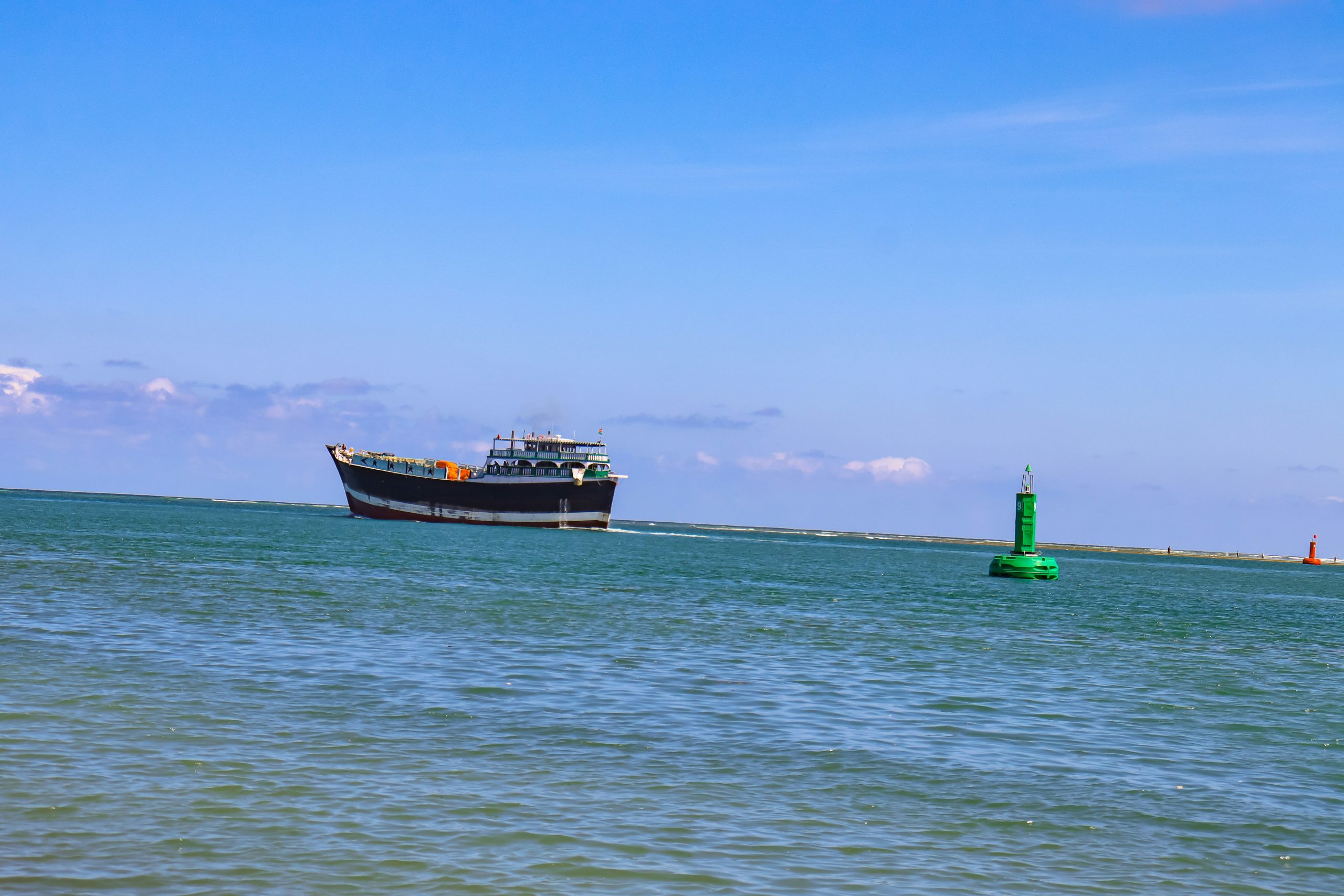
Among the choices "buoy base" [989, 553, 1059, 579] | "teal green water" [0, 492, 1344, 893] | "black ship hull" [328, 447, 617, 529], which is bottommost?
"teal green water" [0, 492, 1344, 893]

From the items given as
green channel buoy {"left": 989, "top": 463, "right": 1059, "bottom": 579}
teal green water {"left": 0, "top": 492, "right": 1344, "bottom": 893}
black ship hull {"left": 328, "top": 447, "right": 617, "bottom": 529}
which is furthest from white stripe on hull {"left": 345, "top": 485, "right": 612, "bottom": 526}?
teal green water {"left": 0, "top": 492, "right": 1344, "bottom": 893}

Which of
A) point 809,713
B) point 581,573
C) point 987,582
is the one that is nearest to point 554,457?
point 987,582

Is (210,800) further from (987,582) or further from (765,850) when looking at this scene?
(987,582)

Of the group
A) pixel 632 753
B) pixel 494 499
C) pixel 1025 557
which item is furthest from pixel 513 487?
pixel 632 753

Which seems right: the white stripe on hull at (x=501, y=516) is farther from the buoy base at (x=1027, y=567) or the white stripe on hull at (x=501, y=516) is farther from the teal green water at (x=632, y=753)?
the teal green water at (x=632, y=753)

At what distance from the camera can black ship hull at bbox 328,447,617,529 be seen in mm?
132875

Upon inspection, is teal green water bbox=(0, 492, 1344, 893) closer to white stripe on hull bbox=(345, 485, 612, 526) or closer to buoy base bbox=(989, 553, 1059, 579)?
buoy base bbox=(989, 553, 1059, 579)

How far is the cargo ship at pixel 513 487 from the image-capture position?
13275 cm

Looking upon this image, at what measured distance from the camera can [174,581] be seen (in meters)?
42.6

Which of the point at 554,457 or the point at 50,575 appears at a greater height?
the point at 554,457

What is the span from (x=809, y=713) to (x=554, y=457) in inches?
4545

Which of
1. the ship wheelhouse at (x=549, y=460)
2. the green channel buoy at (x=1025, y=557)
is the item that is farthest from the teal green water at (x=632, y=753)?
the ship wheelhouse at (x=549, y=460)

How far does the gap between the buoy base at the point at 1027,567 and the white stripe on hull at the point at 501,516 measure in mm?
64167

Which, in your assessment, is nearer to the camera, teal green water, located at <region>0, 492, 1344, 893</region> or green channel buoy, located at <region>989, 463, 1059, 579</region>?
teal green water, located at <region>0, 492, 1344, 893</region>
